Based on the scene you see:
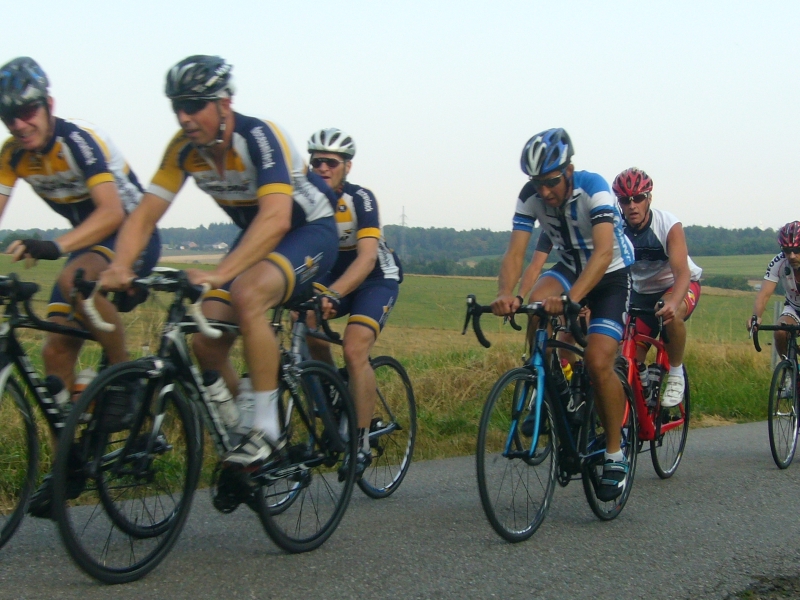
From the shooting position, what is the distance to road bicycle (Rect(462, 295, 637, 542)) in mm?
4691

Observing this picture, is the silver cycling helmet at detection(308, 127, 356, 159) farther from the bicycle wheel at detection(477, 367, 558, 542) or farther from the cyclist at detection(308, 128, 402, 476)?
the bicycle wheel at detection(477, 367, 558, 542)

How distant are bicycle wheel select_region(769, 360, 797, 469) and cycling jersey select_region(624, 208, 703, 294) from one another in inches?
45.7

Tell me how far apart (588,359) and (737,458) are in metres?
2.84

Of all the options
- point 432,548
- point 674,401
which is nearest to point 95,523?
point 432,548

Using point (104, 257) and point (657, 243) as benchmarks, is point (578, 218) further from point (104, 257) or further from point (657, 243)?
point (104, 257)

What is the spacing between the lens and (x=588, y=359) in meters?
5.30

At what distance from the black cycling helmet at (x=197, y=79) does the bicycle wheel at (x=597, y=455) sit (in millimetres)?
2683

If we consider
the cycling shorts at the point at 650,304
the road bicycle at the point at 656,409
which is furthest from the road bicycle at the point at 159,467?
the cycling shorts at the point at 650,304

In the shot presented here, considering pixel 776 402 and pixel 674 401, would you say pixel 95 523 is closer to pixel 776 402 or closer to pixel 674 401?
pixel 674 401

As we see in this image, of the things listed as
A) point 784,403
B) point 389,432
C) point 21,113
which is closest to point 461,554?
point 389,432

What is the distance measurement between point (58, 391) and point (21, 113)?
4.34 feet

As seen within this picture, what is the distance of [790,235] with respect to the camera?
7938 mm

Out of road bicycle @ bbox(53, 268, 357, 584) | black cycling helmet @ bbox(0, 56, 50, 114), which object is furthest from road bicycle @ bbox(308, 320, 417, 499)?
black cycling helmet @ bbox(0, 56, 50, 114)

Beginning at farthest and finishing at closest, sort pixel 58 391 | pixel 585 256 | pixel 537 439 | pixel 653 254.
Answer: pixel 653 254 → pixel 585 256 → pixel 537 439 → pixel 58 391
